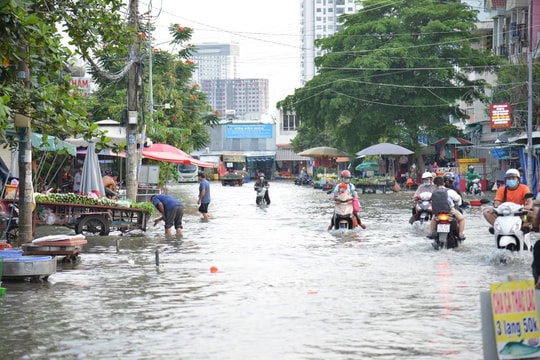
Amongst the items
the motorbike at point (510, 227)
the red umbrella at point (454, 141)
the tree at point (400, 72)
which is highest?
the tree at point (400, 72)

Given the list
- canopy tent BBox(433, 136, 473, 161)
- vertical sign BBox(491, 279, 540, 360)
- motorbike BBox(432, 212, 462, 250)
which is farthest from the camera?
canopy tent BBox(433, 136, 473, 161)

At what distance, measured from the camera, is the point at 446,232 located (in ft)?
59.7

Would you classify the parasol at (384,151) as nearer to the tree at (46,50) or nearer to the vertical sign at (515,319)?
the tree at (46,50)

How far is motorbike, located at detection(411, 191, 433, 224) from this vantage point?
918 inches

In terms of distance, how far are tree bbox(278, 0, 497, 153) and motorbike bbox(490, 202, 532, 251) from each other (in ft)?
142

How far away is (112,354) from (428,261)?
8.93 m

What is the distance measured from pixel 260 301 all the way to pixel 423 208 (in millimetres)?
11819

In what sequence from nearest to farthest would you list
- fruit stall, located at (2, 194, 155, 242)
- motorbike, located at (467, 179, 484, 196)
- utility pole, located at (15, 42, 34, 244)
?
utility pole, located at (15, 42, 34, 244) → fruit stall, located at (2, 194, 155, 242) → motorbike, located at (467, 179, 484, 196)

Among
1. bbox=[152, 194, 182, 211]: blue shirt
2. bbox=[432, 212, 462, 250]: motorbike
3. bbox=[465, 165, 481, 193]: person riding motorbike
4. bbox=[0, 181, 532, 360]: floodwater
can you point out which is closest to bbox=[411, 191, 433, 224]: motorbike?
bbox=[0, 181, 532, 360]: floodwater

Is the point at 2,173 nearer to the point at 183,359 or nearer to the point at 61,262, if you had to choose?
the point at 61,262

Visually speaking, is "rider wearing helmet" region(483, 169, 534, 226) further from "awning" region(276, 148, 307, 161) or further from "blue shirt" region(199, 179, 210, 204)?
"awning" region(276, 148, 307, 161)

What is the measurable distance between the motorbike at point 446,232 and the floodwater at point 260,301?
0.25 meters

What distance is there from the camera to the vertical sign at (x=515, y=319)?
7820 millimetres

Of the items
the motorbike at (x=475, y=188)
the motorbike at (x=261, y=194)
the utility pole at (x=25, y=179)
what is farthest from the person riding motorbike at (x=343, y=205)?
the motorbike at (x=475, y=188)
